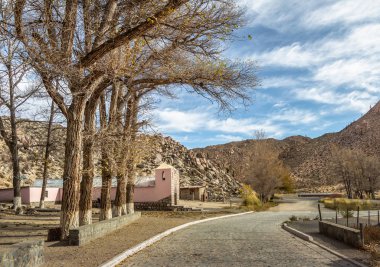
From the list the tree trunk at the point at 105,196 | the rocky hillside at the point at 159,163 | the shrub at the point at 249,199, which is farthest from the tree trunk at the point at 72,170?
the rocky hillside at the point at 159,163

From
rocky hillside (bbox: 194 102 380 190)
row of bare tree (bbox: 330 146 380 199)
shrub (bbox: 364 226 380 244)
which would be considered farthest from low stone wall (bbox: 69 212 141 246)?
rocky hillside (bbox: 194 102 380 190)

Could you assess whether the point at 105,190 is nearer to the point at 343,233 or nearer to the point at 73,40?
the point at 73,40

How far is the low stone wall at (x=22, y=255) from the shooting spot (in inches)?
269

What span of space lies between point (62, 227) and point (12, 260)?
5.57m

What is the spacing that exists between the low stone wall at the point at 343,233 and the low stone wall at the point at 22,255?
851cm

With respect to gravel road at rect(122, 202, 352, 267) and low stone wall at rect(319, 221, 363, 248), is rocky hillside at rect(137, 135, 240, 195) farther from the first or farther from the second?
gravel road at rect(122, 202, 352, 267)

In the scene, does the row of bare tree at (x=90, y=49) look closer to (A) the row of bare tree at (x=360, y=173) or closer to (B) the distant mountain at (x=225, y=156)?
(B) the distant mountain at (x=225, y=156)

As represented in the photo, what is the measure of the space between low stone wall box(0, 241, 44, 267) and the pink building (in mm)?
30675

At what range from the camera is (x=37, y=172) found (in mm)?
53219

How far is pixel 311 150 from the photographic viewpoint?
11025 cm

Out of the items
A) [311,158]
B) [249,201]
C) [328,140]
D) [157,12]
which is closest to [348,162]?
[249,201]

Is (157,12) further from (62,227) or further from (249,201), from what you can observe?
(249,201)

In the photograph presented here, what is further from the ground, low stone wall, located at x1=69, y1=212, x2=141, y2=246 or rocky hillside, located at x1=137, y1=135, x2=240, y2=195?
rocky hillside, located at x1=137, y1=135, x2=240, y2=195

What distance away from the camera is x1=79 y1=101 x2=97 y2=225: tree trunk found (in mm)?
14859
